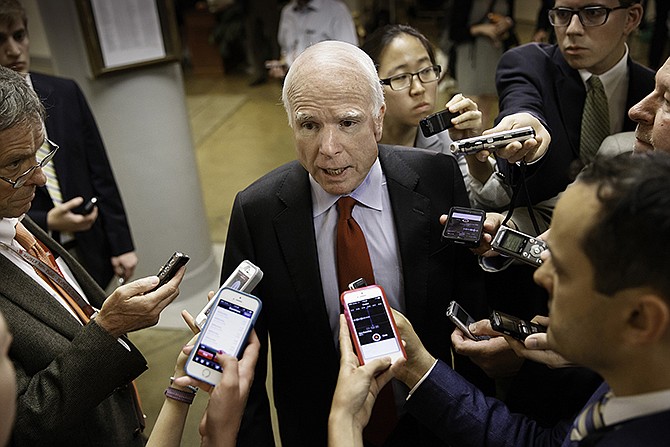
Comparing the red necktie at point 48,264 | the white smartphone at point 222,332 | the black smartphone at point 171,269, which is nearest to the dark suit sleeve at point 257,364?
the black smartphone at point 171,269

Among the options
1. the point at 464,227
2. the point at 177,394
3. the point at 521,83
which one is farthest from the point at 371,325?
the point at 521,83

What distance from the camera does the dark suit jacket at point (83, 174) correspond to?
2.61 metres

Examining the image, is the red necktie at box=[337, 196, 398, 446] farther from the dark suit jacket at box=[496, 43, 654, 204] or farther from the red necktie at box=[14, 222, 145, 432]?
the red necktie at box=[14, 222, 145, 432]

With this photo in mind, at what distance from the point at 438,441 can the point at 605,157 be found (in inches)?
43.7

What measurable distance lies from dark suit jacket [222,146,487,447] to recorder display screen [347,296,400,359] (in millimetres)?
215

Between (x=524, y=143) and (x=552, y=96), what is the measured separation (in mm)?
602

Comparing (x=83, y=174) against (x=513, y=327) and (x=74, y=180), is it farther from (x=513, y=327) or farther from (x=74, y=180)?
(x=513, y=327)

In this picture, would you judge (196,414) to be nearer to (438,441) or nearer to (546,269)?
(438,441)

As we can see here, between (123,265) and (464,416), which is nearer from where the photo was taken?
(464,416)

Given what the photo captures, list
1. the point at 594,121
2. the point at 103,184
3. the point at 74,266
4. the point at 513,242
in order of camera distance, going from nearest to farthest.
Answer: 1. the point at 513,242
2. the point at 74,266
3. the point at 594,121
4. the point at 103,184

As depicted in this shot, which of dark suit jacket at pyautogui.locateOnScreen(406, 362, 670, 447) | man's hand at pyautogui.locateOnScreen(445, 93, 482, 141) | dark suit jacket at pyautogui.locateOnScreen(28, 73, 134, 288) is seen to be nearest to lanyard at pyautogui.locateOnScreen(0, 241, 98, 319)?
dark suit jacket at pyautogui.locateOnScreen(28, 73, 134, 288)

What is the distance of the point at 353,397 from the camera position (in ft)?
4.25

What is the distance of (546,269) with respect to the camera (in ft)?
3.65

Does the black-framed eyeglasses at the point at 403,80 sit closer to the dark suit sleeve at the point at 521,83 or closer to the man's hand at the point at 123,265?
the dark suit sleeve at the point at 521,83
